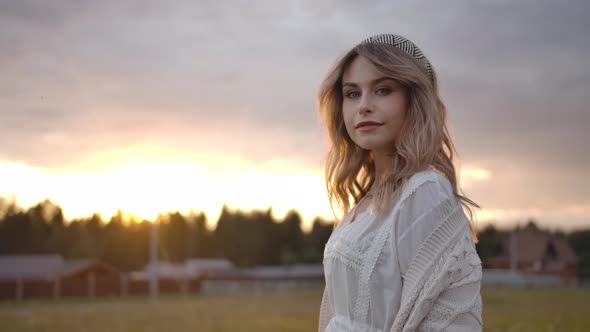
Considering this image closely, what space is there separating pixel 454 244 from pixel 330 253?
0.39 meters

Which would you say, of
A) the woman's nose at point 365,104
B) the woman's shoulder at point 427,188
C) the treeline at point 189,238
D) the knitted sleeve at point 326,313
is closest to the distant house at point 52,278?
A: the treeline at point 189,238

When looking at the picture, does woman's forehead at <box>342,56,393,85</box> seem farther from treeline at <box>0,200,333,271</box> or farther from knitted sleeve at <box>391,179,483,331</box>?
treeline at <box>0,200,333,271</box>

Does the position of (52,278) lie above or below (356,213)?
below

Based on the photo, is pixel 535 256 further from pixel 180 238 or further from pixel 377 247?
pixel 377 247

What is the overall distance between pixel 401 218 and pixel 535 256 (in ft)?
167

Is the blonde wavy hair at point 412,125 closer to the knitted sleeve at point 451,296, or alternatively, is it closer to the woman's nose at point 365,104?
the woman's nose at point 365,104

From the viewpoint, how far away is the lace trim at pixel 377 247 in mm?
1729

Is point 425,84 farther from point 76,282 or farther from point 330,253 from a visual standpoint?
point 76,282

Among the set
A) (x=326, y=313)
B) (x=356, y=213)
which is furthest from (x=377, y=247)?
(x=326, y=313)

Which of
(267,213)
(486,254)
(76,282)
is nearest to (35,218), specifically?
(76,282)

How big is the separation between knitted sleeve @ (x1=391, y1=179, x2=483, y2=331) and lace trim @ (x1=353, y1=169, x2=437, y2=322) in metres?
0.05

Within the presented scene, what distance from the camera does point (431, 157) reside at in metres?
1.82

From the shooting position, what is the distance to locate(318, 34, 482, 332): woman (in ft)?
A: 5.33

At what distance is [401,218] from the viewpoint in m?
1.71
